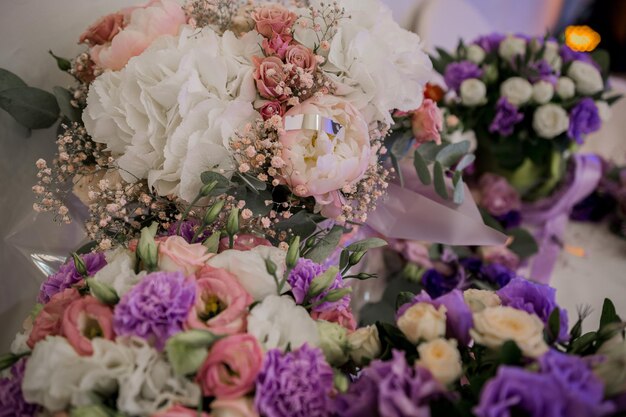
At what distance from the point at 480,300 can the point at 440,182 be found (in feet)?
1.08

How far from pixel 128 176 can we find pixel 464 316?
0.41 m

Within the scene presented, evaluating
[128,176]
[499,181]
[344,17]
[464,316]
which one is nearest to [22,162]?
[128,176]

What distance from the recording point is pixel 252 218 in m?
0.61

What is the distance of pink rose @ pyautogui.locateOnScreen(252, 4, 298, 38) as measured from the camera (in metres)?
0.63

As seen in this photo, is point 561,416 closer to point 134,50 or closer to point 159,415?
point 159,415

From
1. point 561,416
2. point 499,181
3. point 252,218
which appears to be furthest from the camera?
point 499,181

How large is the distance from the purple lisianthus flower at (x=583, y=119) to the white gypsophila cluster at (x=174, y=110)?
2.53 ft

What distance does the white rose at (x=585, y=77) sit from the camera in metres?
1.07

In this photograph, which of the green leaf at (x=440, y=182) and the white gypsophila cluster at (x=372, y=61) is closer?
the white gypsophila cluster at (x=372, y=61)

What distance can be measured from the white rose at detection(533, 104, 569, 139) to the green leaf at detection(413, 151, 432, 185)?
0.44m

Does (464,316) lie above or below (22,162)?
above

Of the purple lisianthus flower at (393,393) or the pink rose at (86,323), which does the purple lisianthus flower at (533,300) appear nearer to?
the purple lisianthus flower at (393,393)

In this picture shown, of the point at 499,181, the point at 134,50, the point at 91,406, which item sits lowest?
the point at 499,181

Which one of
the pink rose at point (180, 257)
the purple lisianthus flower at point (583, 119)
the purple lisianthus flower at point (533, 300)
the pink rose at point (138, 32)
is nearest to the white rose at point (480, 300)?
the purple lisianthus flower at point (533, 300)
